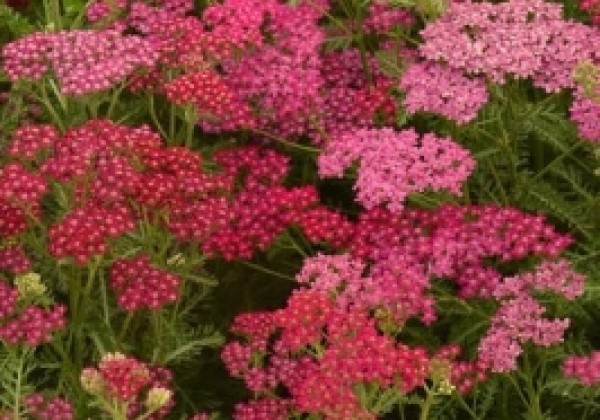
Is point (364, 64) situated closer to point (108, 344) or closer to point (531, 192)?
point (531, 192)

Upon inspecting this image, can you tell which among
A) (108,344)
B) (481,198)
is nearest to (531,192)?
(481,198)

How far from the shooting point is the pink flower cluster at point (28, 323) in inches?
145

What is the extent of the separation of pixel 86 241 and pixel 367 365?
2.70 feet

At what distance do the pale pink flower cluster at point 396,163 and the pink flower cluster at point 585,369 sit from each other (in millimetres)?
650

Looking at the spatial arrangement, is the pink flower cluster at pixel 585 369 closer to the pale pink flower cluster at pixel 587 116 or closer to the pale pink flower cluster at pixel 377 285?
the pale pink flower cluster at pixel 377 285

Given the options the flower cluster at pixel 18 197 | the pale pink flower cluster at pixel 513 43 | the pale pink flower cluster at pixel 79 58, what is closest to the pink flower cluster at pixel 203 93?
the pale pink flower cluster at pixel 79 58

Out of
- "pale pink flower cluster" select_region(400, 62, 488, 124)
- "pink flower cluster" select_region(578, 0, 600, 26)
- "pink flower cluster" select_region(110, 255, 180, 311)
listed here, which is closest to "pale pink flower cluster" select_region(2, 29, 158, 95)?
"pink flower cluster" select_region(110, 255, 180, 311)

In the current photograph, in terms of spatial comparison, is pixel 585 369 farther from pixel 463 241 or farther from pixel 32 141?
pixel 32 141

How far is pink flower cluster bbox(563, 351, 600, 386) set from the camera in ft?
12.2

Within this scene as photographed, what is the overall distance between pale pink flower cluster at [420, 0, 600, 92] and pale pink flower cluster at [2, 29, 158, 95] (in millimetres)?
935

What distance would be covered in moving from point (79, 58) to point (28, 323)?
36.4 inches

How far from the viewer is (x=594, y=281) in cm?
414

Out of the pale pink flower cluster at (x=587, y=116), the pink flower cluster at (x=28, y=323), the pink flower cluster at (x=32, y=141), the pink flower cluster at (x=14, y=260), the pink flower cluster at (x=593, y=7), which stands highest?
the pink flower cluster at (x=593, y=7)

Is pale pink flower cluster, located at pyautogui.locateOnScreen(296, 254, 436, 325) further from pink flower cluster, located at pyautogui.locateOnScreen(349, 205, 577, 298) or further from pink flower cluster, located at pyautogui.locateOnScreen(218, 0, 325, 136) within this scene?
pink flower cluster, located at pyautogui.locateOnScreen(218, 0, 325, 136)
